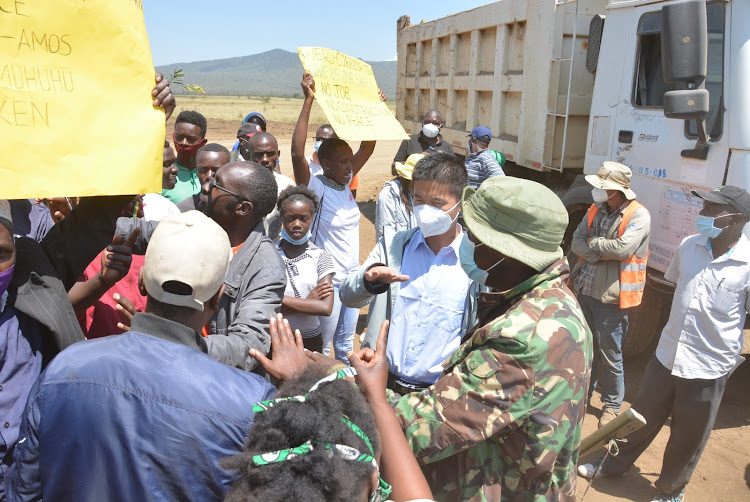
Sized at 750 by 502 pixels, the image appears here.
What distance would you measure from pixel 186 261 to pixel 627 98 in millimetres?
4429

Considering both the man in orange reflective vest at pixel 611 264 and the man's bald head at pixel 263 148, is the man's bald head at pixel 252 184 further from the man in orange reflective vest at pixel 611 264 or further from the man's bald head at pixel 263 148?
the man in orange reflective vest at pixel 611 264

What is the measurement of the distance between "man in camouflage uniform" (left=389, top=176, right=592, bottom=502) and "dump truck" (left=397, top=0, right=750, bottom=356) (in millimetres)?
2596

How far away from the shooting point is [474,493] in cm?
177

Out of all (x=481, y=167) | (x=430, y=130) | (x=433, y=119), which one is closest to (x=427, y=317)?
(x=481, y=167)

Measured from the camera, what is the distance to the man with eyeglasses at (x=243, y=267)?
2.00m

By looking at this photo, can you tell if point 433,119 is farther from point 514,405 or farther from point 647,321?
point 514,405

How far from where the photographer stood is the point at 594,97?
5.23 meters

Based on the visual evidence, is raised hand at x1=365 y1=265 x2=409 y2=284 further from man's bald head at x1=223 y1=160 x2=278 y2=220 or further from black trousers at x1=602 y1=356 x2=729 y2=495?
black trousers at x1=602 y1=356 x2=729 y2=495

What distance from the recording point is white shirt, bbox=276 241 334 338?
3.47 metres

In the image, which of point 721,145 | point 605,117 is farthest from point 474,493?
point 605,117

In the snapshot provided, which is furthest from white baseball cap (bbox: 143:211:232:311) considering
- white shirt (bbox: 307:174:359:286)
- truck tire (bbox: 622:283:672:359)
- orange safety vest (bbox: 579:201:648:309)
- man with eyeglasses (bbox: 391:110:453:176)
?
man with eyeglasses (bbox: 391:110:453:176)

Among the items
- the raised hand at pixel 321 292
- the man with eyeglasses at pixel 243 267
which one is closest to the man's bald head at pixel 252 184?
the man with eyeglasses at pixel 243 267

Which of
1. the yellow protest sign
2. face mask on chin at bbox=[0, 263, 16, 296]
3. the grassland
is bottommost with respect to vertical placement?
the grassland

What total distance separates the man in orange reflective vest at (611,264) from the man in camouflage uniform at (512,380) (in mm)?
2743
